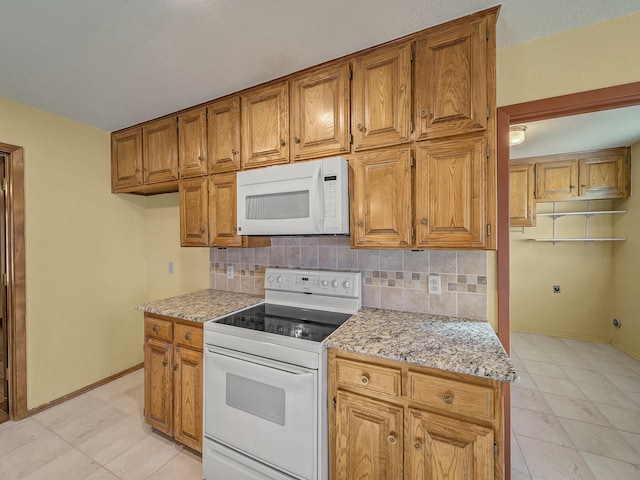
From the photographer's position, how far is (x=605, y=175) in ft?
10.4

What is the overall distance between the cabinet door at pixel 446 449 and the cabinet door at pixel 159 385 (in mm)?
1537

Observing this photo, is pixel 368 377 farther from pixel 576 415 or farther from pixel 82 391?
pixel 82 391

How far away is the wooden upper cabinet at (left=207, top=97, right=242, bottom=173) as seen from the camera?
6.36 ft

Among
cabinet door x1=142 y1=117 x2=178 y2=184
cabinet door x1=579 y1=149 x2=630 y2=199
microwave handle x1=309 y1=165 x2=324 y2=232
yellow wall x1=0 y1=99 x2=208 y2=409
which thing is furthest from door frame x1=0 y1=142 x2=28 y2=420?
cabinet door x1=579 y1=149 x2=630 y2=199

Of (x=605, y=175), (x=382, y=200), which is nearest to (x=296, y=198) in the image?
(x=382, y=200)

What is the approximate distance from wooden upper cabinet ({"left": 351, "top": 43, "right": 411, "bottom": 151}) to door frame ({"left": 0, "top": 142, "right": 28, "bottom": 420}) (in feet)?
8.55

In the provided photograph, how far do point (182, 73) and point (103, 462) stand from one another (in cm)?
253

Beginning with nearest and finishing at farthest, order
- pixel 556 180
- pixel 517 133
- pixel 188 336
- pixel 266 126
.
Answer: pixel 188 336
pixel 266 126
pixel 517 133
pixel 556 180

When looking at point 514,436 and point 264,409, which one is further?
point 514,436

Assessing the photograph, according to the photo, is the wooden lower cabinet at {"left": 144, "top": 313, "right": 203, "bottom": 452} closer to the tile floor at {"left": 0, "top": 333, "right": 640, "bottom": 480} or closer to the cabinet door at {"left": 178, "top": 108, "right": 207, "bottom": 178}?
the tile floor at {"left": 0, "top": 333, "right": 640, "bottom": 480}

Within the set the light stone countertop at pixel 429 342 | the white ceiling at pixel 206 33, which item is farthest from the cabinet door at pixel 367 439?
the white ceiling at pixel 206 33

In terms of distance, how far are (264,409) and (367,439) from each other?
542 millimetres

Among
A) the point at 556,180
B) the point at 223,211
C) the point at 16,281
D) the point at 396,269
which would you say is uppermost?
the point at 556,180

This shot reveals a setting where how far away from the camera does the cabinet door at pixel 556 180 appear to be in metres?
3.29
